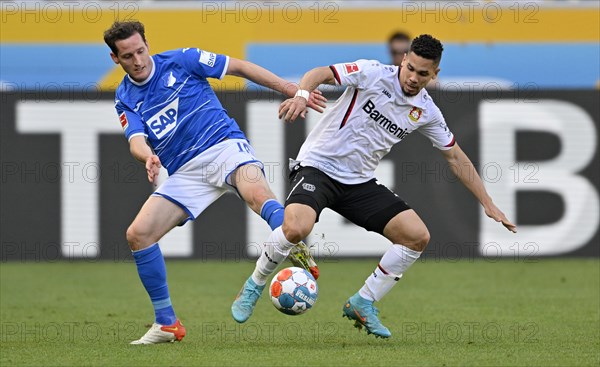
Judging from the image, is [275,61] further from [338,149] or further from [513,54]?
[338,149]

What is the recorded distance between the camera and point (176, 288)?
39.8ft

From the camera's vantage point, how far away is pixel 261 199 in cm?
805

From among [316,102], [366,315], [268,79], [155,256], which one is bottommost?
[366,315]

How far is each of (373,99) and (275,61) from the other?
8.92 m

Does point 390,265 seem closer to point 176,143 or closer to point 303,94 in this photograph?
point 303,94

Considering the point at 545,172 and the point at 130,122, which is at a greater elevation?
the point at 130,122

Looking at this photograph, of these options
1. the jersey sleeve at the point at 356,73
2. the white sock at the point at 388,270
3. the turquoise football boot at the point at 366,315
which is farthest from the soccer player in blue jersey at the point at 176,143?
the white sock at the point at 388,270

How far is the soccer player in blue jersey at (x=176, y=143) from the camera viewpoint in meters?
8.01

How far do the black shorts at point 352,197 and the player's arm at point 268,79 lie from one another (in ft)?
2.34

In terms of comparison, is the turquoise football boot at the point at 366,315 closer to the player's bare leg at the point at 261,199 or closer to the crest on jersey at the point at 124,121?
the player's bare leg at the point at 261,199

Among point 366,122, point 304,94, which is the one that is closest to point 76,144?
point 366,122

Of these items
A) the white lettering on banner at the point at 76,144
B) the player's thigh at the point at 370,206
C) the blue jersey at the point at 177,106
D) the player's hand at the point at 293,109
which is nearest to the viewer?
the player's hand at the point at 293,109

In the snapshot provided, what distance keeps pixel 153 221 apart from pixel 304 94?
60.3 inches

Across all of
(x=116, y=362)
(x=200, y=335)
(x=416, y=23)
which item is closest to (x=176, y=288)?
(x=200, y=335)
